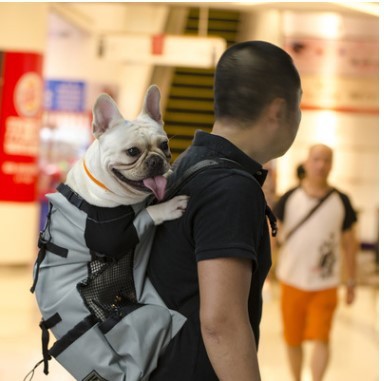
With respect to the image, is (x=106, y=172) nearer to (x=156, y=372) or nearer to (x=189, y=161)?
(x=189, y=161)

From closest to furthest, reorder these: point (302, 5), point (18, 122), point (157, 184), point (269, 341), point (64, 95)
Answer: point (157, 184) < point (302, 5) < point (269, 341) < point (18, 122) < point (64, 95)

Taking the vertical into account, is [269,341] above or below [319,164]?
below

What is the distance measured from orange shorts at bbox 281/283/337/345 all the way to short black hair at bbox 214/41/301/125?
11.8 ft

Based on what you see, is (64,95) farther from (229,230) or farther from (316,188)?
(229,230)

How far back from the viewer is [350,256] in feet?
18.7

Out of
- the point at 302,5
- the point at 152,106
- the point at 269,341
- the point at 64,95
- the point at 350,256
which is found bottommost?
the point at 269,341

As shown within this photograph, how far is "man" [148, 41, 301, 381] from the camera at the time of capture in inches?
64.7

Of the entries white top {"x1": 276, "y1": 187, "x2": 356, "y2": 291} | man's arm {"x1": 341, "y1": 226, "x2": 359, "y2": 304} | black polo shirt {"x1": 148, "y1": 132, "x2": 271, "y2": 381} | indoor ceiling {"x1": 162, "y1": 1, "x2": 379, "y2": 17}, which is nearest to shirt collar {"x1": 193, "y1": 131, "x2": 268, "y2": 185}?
black polo shirt {"x1": 148, "y1": 132, "x2": 271, "y2": 381}

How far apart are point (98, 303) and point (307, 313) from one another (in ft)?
12.1

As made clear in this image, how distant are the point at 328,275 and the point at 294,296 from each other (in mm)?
285

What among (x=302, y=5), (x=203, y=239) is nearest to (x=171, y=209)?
(x=203, y=239)

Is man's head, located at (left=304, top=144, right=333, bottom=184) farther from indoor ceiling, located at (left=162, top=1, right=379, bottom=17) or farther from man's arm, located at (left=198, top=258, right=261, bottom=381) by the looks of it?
man's arm, located at (left=198, top=258, right=261, bottom=381)

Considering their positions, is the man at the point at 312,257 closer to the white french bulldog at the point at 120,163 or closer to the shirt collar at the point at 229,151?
the white french bulldog at the point at 120,163

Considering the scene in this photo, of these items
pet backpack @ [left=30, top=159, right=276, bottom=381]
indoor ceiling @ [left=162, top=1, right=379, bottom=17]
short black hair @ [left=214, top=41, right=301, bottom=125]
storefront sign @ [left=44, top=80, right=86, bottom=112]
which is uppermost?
storefront sign @ [left=44, top=80, right=86, bottom=112]
